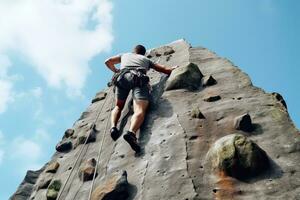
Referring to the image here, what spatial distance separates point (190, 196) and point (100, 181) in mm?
1640

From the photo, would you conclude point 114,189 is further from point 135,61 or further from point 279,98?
point 135,61

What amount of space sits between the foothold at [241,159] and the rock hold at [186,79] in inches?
110

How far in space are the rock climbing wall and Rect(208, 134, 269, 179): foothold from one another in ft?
0.04

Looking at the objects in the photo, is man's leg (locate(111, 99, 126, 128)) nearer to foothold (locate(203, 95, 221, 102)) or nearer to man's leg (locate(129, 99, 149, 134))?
man's leg (locate(129, 99, 149, 134))

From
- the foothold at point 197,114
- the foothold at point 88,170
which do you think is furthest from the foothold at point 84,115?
the foothold at point 197,114

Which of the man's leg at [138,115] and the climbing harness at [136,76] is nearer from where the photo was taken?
the man's leg at [138,115]

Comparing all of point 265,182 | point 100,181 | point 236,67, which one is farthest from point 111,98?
point 265,182

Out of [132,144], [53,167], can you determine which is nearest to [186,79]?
[132,144]

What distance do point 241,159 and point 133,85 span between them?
123 inches

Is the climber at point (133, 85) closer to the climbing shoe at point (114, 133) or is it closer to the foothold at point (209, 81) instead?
the climbing shoe at point (114, 133)

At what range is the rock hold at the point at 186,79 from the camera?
786cm

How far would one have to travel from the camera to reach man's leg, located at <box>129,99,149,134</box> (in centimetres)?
656

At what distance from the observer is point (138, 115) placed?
682 cm

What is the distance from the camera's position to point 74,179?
668 cm
